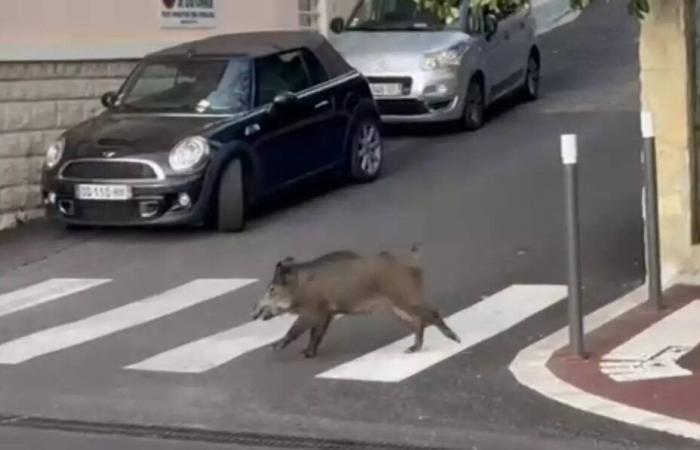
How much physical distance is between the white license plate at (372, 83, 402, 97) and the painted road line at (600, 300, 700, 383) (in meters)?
9.55

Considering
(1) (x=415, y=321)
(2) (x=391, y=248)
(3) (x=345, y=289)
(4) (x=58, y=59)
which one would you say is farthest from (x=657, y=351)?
(4) (x=58, y=59)

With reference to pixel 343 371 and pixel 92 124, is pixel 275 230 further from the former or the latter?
pixel 343 371

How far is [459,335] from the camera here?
443 inches

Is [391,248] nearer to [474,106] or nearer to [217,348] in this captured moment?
[217,348]

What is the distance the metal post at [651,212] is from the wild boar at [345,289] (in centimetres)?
187

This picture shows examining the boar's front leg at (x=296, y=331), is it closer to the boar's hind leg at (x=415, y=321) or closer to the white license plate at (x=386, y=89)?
the boar's hind leg at (x=415, y=321)

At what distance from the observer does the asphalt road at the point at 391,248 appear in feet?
30.0

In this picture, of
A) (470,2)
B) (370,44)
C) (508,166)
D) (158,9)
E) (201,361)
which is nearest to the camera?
(201,361)

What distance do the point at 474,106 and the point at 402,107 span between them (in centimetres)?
104

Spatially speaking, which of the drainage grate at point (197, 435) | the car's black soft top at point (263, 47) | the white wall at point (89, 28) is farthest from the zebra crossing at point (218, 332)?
the white wall at point (89, 28)

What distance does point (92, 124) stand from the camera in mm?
16703

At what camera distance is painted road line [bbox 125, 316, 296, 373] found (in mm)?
10789

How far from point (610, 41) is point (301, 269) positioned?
1934 cm

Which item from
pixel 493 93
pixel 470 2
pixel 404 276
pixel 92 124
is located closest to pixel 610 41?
pixel 493 93
